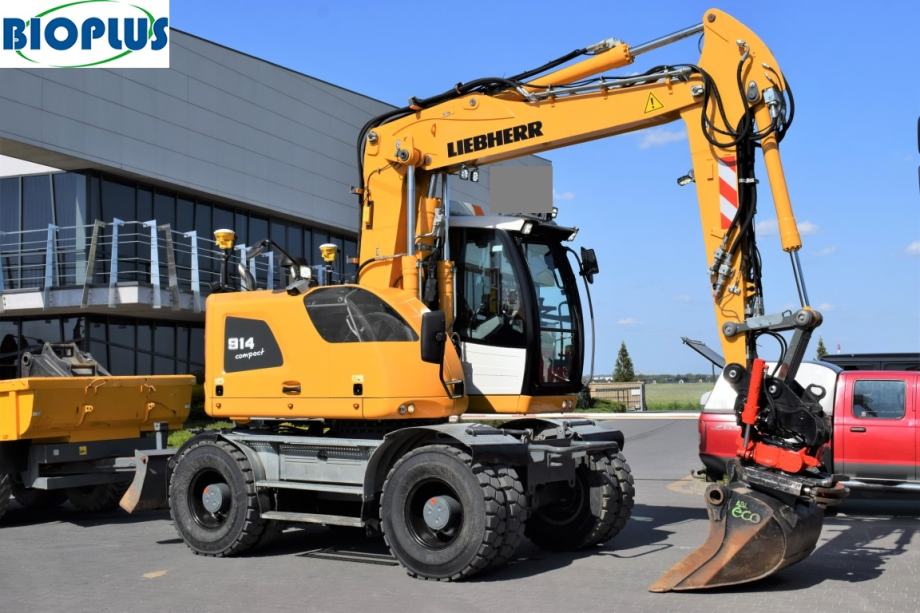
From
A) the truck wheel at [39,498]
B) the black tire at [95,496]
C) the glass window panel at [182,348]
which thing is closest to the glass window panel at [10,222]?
the glass window panel at [182,348]

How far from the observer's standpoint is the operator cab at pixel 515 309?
32.9 ft

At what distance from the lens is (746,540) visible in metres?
7.90

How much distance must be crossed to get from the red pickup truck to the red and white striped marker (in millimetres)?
4379

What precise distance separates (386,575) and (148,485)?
3473 millimetres

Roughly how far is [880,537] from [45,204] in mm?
19492

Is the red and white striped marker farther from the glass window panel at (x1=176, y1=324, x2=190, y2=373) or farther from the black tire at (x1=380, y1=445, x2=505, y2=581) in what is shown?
the glass window panel at (x1=176, y1=324, x2=190, y2=373)

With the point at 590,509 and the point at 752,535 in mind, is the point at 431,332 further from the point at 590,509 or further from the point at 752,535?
the point at 752,535

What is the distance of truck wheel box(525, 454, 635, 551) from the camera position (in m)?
10.2

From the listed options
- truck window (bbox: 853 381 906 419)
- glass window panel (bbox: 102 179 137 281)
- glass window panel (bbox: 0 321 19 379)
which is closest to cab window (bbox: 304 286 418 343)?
truck window (bbox: 853 381 906 419)

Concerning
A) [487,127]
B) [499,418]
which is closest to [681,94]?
[487,127]

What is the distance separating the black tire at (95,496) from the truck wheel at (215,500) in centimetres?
317

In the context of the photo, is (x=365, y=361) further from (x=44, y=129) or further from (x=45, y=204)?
(x=45, y=204)

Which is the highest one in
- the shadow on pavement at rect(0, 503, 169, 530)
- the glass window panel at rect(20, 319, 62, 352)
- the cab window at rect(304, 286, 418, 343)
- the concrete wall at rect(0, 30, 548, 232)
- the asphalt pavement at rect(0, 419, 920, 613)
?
the concrete wall at rect(0, 30, 548, 232)

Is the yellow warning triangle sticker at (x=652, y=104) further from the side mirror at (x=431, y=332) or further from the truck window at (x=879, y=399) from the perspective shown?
the truck window at (x=879, y=399)
